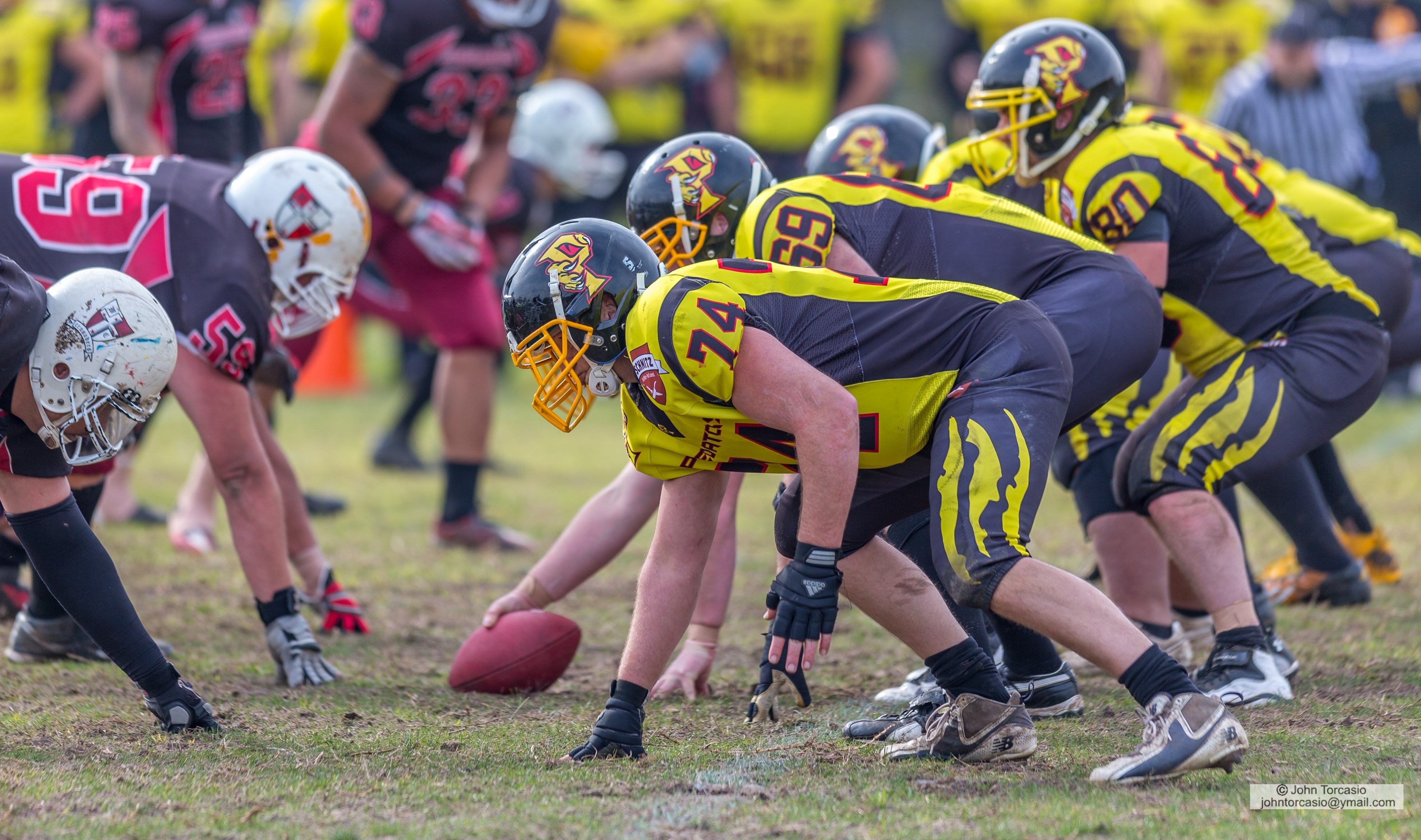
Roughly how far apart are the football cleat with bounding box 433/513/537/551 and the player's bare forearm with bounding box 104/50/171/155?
2.09 m

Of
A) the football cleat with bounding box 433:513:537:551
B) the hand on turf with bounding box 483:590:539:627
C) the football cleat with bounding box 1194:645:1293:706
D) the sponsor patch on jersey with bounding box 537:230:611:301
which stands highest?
the sponsor patch on jersey with bounding box 537:230:611:301

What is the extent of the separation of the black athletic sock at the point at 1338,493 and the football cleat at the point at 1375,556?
1.2 inches

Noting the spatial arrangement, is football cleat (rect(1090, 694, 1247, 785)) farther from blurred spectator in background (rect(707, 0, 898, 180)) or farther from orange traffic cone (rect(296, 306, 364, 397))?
orange traffic cone (rect(296, 306, 364, 397))

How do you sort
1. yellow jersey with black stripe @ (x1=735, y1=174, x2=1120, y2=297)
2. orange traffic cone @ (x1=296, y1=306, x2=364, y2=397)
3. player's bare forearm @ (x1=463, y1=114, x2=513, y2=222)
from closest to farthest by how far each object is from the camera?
yellow jersey with black stripe @ (x1=735, y1=174, x2=1120, y2=297) < player's bare forearm @ (x1=463, y1=114, x2=513, y2=222) < orange traffic cone @ (x1=296, y1=306, x2=364, y2=397)

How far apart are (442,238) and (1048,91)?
9.30 ft

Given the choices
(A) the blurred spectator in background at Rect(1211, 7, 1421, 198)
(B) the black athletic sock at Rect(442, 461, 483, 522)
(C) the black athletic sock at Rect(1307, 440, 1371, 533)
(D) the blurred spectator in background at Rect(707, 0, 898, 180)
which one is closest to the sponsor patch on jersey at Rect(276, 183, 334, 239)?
(B) the black athletic sock at Rect(442, 461, 483, 522)

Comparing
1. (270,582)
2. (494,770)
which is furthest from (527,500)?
(494,770)

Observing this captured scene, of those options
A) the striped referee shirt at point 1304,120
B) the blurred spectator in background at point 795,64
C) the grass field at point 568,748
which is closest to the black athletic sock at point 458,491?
the grass field at point 568,748

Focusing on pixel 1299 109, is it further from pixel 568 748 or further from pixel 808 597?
pixel 568 748

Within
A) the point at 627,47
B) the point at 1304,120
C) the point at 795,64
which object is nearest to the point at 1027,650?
the point at 1304,120

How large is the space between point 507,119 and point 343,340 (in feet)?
17.8

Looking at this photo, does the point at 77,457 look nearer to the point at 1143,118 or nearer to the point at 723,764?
the point at 723,764

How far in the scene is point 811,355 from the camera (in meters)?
3.48

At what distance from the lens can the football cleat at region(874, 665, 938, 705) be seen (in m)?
4.23
